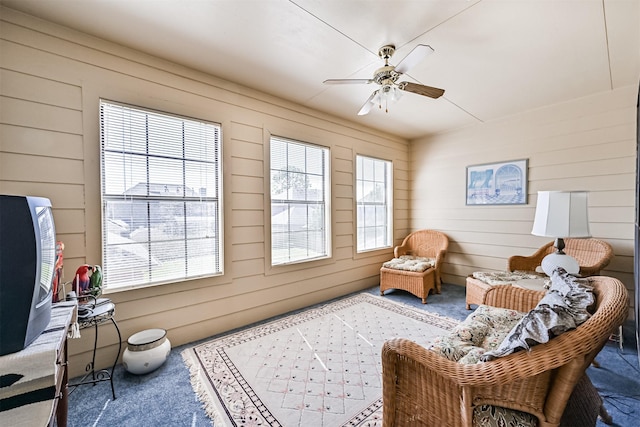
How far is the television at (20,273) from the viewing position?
90 centimetres

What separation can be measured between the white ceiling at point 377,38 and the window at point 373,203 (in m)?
1.49

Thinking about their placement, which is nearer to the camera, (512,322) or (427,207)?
(512,322)

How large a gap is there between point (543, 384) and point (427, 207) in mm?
3923

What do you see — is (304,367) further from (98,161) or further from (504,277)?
(504,277)

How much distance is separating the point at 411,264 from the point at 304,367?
235cm

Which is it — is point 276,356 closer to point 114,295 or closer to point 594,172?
point 114,295

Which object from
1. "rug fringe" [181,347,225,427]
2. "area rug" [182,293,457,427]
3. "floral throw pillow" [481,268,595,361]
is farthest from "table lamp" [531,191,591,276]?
"rug fringe" [181,347,225,427]

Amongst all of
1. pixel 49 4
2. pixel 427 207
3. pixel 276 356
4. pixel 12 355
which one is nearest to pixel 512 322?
pixel 276 356

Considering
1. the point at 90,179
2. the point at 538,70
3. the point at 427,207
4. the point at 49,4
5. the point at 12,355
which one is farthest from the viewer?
the point at 427,207

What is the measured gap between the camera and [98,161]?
2.08 metres

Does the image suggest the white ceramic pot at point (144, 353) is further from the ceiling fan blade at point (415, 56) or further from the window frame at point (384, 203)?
the ceiling fan blade at point (415, 56)

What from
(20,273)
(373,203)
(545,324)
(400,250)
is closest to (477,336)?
(545,324)

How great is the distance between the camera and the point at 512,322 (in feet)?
5.86

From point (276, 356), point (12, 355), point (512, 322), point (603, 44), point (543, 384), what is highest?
point (603, 44)
